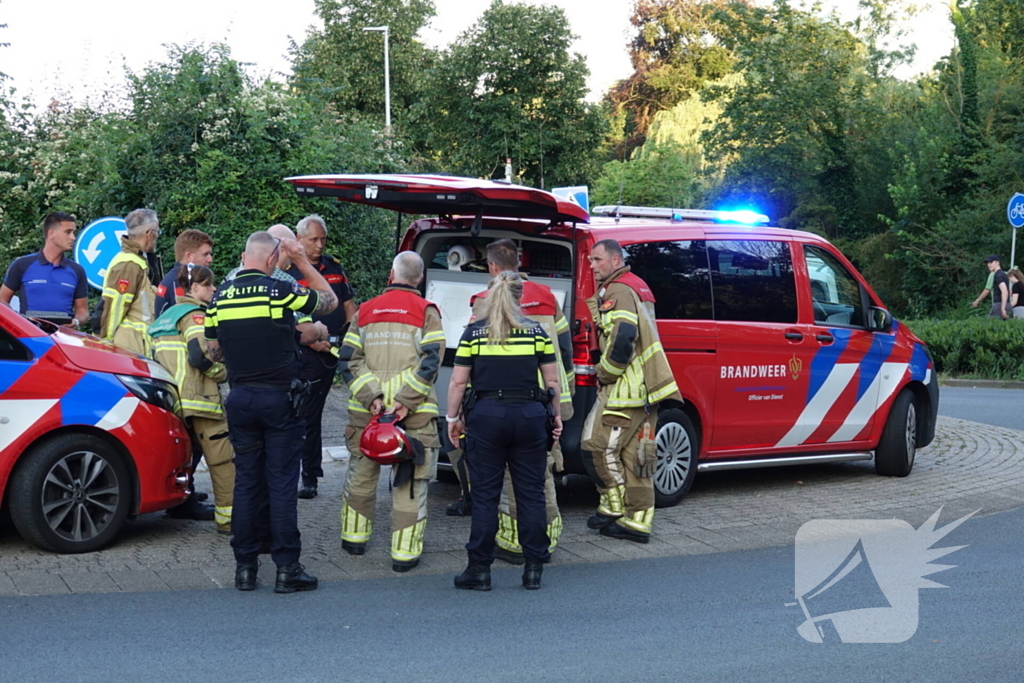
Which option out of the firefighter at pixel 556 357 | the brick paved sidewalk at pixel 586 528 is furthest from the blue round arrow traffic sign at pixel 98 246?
the firefighter at pixel 556 357

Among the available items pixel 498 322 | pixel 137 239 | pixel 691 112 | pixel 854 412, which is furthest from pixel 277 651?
pixel 691 112

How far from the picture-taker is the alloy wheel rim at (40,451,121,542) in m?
6.73

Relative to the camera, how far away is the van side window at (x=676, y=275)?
8.25 m

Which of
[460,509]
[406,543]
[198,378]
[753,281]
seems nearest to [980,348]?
[753,281]

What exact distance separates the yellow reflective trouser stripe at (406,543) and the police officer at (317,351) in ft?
5.47

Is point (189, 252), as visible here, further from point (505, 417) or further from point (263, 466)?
point (505, 417)

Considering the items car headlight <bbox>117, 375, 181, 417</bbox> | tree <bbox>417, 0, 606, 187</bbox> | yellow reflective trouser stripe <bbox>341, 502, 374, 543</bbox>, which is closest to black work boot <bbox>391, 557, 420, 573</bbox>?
yellow reflective trouser stripe <bbox>341, 502, 374, 543</bbox>

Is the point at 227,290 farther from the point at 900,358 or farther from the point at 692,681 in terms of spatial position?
the point at 900,358

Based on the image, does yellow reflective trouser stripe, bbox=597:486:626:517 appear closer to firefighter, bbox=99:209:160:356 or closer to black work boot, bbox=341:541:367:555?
black work boot, bbox=341:541:367:555

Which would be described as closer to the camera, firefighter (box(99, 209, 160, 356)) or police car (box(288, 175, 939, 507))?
police car (box(288, 175, 939, 507))

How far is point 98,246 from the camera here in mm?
10609

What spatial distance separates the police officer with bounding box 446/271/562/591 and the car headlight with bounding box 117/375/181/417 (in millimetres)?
1935

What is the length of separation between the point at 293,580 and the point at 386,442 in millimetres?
883

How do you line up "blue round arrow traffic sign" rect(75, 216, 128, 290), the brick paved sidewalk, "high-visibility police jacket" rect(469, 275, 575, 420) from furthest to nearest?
1. "blue round arrow traffic sign" rect(75, 216, 128, 290)
2. "high-visibility police jacket" rect(469, 275, 575, 420)
3. the brick paved sidewalk
